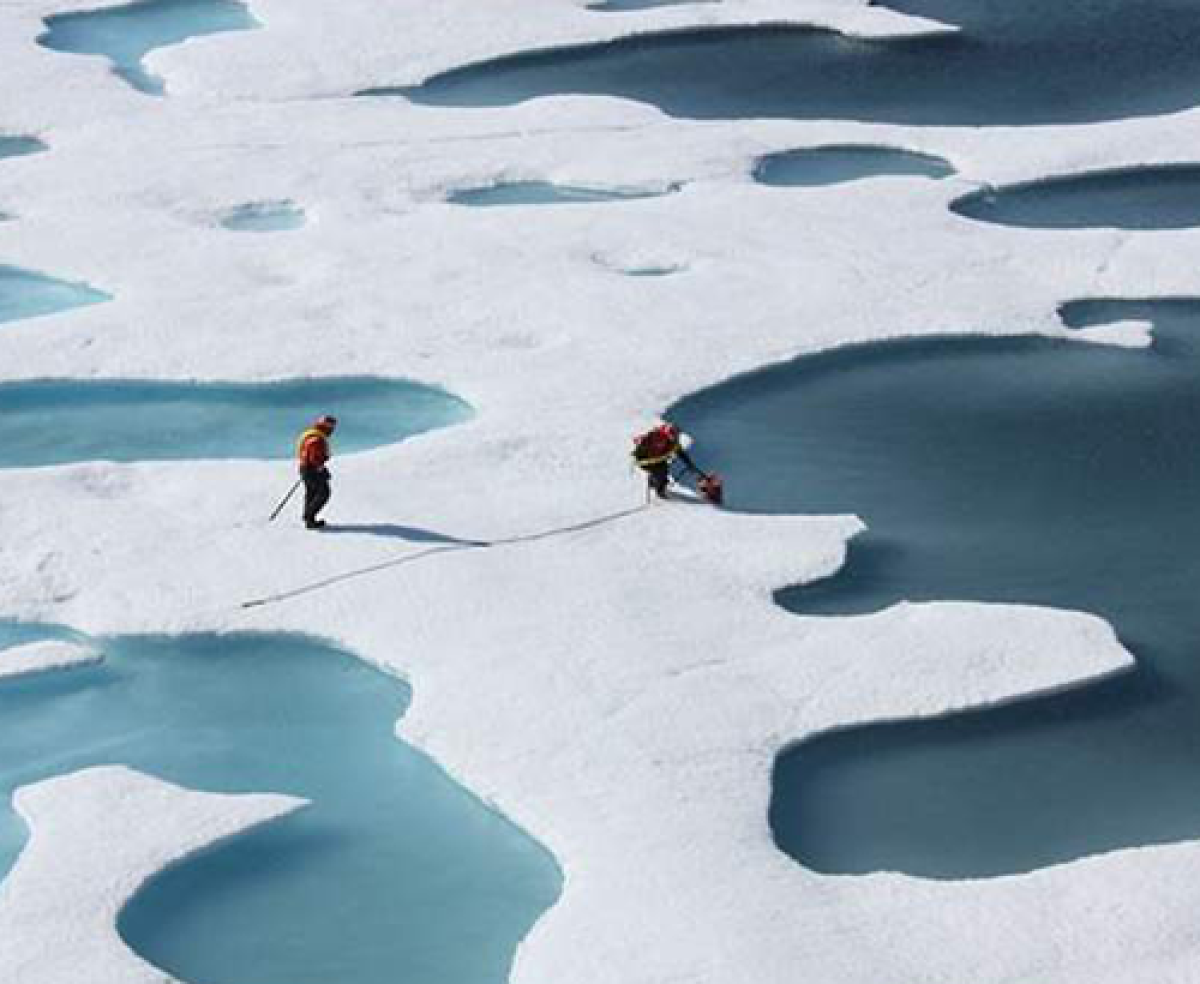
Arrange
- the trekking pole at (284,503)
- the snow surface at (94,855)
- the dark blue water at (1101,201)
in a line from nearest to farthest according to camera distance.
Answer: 1. the snow surface at (94,855)
2. the trekking pole at (284,503)
3. the dark blue water at (1101,201)

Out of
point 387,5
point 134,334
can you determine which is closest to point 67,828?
point 134,334

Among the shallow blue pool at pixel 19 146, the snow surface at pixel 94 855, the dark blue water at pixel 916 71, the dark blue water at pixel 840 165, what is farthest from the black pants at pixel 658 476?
the shallow blue pool at pixel 19 146

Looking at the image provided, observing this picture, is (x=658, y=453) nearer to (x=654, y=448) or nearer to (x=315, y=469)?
(x=654, y=448)

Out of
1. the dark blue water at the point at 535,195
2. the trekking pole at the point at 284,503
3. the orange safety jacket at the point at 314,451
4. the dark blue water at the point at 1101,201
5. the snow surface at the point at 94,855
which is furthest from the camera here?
the dark blue water at the point at 535,195

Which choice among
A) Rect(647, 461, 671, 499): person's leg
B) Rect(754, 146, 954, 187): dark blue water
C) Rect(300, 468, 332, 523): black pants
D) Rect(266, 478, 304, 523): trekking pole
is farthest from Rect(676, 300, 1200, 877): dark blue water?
Rect(754, 146, 954, 187): dark blue water

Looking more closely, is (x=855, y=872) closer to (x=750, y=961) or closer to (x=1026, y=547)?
(x=750, y=961)

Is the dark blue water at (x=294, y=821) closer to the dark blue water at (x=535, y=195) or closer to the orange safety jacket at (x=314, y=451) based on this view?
the orange safety jacket at (x=314, y=451)

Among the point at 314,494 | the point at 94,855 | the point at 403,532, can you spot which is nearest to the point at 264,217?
the point at 314,494
